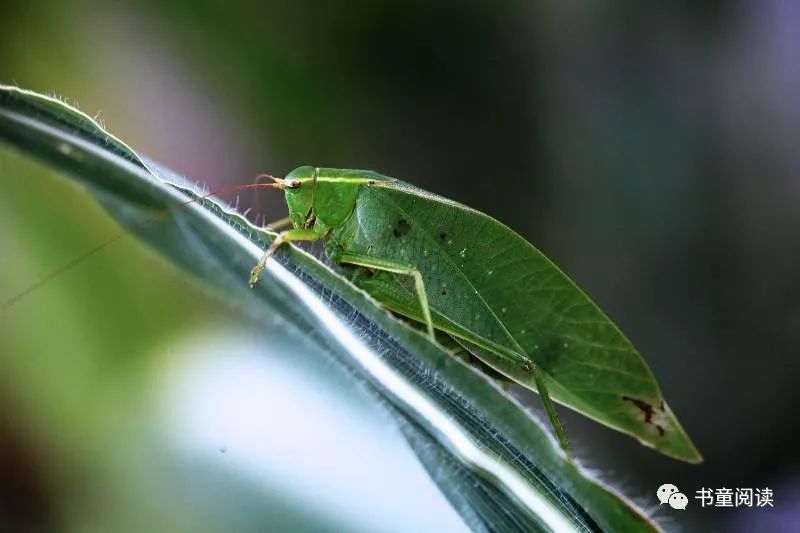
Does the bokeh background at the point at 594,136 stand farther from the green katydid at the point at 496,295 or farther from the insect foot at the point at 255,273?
the insect foot at the point at 255,273

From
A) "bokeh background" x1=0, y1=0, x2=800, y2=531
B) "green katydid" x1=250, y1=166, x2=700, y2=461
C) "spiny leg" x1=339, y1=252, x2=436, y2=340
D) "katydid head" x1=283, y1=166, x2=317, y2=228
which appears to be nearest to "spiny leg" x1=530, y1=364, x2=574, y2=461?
"green katydid" x1=250, y1=166, x2=700, y2=461

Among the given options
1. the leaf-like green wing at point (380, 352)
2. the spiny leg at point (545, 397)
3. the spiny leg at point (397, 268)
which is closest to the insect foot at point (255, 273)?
the leaf-like green wing at point (380, 352)

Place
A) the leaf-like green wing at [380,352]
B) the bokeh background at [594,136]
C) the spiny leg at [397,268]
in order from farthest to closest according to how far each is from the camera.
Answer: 1. the bokeh background at [594,136]
2. the spiny leg at [397,268]
3. the leaf-like green wing at [380,352]

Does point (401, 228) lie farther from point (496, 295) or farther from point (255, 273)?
point (255, 273)

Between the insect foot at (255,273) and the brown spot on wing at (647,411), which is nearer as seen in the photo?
the insect foot at (255,273)

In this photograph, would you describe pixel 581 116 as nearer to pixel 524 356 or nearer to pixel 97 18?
pixel 524 356

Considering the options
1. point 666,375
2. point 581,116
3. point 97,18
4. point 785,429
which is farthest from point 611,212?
point 97,18
